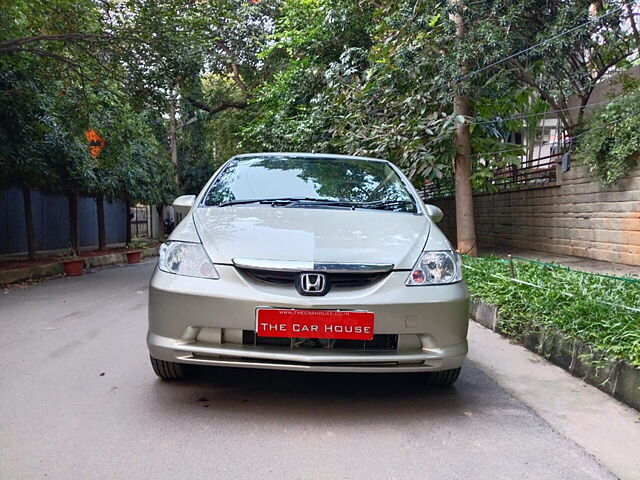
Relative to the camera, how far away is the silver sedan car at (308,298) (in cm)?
290

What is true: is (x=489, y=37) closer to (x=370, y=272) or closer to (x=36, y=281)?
(x=370, y=272)

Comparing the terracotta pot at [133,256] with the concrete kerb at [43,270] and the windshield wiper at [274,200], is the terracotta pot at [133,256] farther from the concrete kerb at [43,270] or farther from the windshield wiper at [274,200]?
the windshield wiper at [274,200]

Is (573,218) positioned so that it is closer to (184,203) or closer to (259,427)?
(184,203)

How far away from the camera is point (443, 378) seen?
3.51 meters

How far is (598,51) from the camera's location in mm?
Answer: 9742

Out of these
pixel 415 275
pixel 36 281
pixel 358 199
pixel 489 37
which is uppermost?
pixel 489 37

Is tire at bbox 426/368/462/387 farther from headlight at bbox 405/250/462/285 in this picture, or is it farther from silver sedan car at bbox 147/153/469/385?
headlight at bbox 405/250/462/285

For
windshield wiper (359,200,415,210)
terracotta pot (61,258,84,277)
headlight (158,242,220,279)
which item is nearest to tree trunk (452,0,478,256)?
windshield wiper (359,200,415,210)

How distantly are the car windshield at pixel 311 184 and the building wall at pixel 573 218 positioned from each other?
6.37 meters

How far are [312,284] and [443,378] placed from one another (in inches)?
45.6

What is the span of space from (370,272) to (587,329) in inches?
83.4

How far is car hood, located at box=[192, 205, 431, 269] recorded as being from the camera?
3.03 metres

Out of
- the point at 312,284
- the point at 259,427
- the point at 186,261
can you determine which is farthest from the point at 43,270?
the point at 312,284

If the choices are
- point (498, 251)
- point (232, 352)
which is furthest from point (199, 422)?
point (498, 251)
